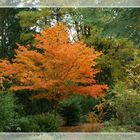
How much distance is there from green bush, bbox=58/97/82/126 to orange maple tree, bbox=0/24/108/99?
13 centimetres

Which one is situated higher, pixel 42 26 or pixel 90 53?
pixel 42 26

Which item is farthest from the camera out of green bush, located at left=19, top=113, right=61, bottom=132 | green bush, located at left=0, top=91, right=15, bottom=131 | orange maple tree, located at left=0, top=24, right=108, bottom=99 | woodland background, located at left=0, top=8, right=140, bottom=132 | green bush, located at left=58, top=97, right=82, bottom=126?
green bush, located at left=58, top=97, right=82, bottom=126

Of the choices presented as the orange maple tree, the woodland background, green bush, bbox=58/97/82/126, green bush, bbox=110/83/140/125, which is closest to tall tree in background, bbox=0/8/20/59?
the woodland background

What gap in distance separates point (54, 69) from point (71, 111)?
2.37 ft

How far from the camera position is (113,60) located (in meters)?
Result: 7.01

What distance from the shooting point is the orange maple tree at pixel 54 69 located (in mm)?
5770

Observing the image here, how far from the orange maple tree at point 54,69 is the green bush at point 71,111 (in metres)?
0.13

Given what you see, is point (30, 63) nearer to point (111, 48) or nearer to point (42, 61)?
point (42, 61)

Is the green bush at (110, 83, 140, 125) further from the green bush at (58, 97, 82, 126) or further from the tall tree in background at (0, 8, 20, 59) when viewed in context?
the tall tree in background at (0, 8, 20, 59)

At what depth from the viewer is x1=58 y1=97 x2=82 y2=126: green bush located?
20.1 feet

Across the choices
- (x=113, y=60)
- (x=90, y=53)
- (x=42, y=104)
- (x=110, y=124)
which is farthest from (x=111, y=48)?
(x=110, y=124)

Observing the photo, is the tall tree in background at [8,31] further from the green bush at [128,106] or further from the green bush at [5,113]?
the green bush at [128,106]

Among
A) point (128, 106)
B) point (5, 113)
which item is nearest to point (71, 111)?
point (128, 106)

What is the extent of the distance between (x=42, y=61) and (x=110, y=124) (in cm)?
137
